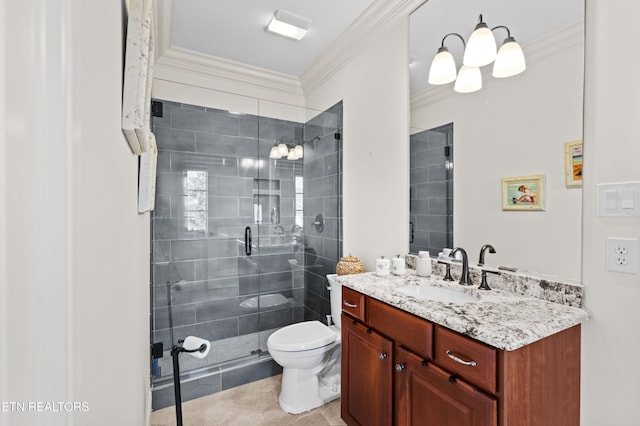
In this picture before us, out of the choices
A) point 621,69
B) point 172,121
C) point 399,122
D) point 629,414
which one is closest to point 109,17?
point 621,69

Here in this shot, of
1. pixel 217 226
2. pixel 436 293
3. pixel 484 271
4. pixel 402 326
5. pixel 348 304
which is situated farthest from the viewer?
pixel 217 226

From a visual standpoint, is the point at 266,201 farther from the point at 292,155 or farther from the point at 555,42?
the point at 555,42

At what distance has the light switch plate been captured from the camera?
1036mm

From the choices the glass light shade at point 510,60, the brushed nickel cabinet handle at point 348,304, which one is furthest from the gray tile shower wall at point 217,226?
the glass light shade at point 510,60

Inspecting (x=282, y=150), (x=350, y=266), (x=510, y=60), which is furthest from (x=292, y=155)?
(x=510, y=60)

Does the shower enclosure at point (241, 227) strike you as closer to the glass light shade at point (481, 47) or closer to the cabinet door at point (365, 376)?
the cabinet door at point (365, 376)

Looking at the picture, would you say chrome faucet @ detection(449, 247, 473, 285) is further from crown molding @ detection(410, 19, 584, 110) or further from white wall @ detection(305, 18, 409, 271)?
crown molding @ detection(410, 19, 584, 110)

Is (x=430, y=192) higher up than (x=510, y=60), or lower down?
lower down

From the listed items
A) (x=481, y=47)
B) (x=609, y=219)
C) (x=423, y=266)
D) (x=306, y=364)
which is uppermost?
(x=481, y=47)

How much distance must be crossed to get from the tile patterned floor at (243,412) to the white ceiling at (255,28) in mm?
2741

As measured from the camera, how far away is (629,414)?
1.05 m

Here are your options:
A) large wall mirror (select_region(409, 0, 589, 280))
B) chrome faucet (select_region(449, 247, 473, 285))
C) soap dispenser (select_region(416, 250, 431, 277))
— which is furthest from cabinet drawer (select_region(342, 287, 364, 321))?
large wall mirror (select_region(409, 0, 589, 280))

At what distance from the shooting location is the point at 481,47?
1.54 meters

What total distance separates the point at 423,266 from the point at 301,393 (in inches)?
46.7
